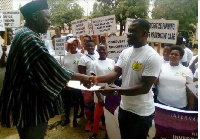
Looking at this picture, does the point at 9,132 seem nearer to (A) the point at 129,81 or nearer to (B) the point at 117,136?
(B) the point at 117,136

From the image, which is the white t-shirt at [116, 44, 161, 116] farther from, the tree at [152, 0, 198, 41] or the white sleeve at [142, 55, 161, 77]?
the tree at [152, 0, 198, 41]

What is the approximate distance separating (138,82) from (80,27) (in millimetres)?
4312

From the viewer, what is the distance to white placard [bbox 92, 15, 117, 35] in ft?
20.1

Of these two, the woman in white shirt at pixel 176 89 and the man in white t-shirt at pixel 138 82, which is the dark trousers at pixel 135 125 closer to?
the man in white t-shirt at pixel 138 82

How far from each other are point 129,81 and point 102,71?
1918 millimetres

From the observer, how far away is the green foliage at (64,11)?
2669cm

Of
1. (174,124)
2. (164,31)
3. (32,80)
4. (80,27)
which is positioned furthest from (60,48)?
(32,80)

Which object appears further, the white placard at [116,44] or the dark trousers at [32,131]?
the white placard at [116,44]

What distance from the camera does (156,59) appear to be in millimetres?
2438

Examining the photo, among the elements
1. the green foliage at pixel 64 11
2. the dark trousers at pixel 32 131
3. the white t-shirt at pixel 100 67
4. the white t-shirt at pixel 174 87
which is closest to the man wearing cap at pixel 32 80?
the dark trousers at pixel 32 131

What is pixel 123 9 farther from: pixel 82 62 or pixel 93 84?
pixel 93 84

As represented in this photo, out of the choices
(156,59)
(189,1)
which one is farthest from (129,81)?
(189,1)

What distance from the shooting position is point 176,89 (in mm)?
3807

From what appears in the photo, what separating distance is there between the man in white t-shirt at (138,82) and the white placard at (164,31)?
8.35 ft
